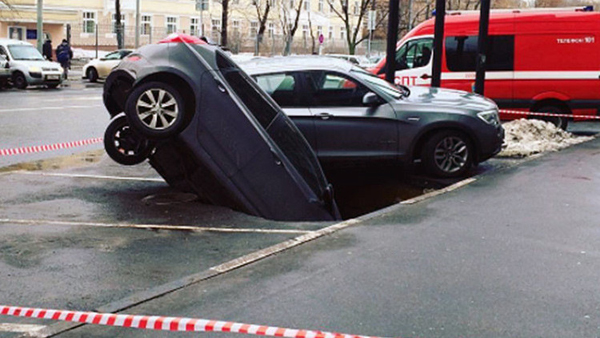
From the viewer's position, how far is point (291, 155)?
8367 millimetres

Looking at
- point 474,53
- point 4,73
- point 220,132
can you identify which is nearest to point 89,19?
point 4,73

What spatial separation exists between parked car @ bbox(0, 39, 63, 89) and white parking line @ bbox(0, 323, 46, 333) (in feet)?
85.7

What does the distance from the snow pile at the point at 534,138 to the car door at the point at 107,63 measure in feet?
78.3

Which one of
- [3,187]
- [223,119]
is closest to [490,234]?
[223,119]

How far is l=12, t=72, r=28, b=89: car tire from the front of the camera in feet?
96.7

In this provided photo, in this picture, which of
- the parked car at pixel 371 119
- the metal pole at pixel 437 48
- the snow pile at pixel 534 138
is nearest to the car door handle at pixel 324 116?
the parked car at pixel 371 119

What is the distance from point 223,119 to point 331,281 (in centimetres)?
271

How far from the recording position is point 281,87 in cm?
1072

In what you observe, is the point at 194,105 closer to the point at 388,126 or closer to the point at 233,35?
the point at 388,126

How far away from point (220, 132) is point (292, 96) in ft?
8.98

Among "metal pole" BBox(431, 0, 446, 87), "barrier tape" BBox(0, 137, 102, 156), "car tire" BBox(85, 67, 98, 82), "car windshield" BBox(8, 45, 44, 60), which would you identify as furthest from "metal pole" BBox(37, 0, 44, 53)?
A: "metal pole" BBox(431, 0, 446, 87)

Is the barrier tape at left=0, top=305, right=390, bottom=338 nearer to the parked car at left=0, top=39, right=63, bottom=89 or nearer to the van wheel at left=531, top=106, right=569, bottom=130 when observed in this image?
the van wheel at left=531, top=106, right=569, bottom=130

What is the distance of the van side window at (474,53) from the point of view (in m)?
16.7

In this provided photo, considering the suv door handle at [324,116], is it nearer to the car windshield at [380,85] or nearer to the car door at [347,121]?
the car door at [347,121]
